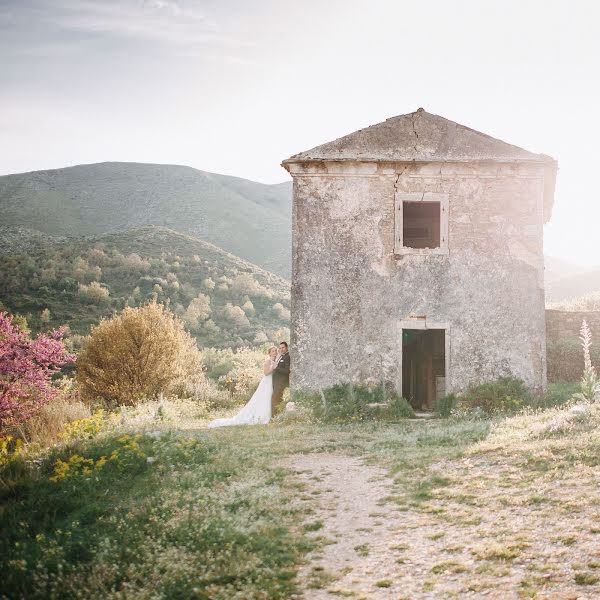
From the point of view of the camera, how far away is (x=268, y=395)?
40.3ft

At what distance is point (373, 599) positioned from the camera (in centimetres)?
376

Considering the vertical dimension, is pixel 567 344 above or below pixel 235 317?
below

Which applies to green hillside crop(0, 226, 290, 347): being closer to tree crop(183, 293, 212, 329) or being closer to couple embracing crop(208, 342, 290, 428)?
tree crop(183, 293, 212, 329)

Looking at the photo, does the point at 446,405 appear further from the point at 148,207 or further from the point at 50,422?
the point at 148,207

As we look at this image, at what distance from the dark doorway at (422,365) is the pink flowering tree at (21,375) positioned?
7.95m

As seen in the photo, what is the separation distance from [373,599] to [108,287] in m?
28.9

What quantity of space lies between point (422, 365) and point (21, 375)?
9.04 metres

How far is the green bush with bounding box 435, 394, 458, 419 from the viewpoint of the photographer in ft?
35.8

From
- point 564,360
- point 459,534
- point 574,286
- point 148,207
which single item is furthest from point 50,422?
point 148,207

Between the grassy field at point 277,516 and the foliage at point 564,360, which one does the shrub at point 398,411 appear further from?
the foliage at point 564,360

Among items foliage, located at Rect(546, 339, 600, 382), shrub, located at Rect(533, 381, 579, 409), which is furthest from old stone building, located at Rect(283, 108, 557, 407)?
foliage, located at Rect(546, 339, 600, 382)

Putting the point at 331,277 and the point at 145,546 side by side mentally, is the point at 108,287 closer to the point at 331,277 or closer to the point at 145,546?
the point at 331,277

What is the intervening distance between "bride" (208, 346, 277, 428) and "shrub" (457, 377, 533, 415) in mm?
4147

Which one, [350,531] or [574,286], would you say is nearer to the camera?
[350,531]
